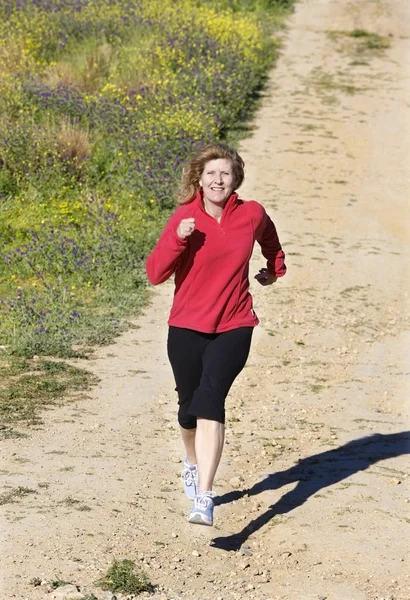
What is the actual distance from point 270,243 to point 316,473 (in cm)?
151

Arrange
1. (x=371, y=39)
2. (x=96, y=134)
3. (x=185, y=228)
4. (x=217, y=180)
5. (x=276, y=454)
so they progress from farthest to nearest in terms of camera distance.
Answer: (x=371, y=39) < (x=96, y=134) < (x=276, y=454) < (x=217, y=180) < (x=185, y=228)

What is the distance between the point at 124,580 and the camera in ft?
14.1

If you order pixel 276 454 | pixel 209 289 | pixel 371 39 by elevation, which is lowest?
pixel 371 39

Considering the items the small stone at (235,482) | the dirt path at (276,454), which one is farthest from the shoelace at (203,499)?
the small stone at (235,482)

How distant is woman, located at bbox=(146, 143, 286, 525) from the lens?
4777mm

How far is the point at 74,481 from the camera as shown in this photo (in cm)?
547

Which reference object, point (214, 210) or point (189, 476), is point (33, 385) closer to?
point (189, 476)

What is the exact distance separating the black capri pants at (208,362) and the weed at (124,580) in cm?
76

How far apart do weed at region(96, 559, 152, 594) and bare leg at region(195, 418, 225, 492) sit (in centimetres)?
55

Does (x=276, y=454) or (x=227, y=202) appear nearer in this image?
(x=227, y=202)

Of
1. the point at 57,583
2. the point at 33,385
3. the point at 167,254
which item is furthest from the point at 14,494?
the point at 33,385

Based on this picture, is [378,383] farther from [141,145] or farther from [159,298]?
[141,145]

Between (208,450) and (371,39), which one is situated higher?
(208,450)

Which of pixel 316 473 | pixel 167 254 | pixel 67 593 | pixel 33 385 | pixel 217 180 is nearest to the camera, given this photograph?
pixel 67 593
